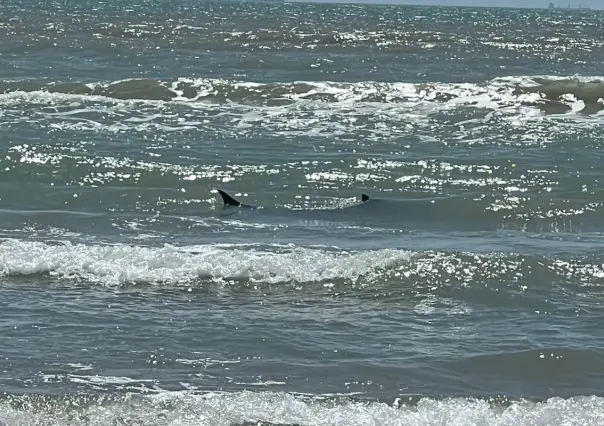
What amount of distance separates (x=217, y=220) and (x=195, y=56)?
2141 cm

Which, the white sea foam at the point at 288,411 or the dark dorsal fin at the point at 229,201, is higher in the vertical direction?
the dark dorsal fin at the point at 229,201

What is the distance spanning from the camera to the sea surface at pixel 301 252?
6.54 meters

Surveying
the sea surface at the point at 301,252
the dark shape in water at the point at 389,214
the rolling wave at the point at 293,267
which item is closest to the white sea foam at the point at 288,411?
the sea surface at the point at 301,252

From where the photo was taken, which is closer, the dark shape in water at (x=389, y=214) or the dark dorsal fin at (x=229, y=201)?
the dark shape in water at (x=389, y=214)

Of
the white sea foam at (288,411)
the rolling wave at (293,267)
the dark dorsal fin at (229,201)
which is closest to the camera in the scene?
the white sea foam at (288,411)

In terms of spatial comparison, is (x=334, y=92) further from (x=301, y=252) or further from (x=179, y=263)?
(x=179, y=263)

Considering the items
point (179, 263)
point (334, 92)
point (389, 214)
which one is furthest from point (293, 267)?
point (334, 92)

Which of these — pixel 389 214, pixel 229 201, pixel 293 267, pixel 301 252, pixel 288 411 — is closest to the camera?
pixel 288 411

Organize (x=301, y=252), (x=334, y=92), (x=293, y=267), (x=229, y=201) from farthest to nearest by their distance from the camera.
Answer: (x=334, y=92)
(x=229, y=201)
(x=301, y=252)
(x=293, y=267)

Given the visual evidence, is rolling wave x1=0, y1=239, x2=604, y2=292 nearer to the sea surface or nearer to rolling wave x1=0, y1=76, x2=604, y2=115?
the sea surface

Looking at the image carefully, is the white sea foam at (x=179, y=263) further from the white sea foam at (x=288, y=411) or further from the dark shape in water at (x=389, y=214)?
the white sea foam at (x=288, y=411)

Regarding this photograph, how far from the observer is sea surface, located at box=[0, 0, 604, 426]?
654 cm

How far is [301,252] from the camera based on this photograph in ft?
32.8

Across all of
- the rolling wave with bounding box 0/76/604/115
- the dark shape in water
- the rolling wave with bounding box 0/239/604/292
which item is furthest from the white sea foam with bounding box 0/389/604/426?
the rolling wave with bounding box 0/76/604/115
